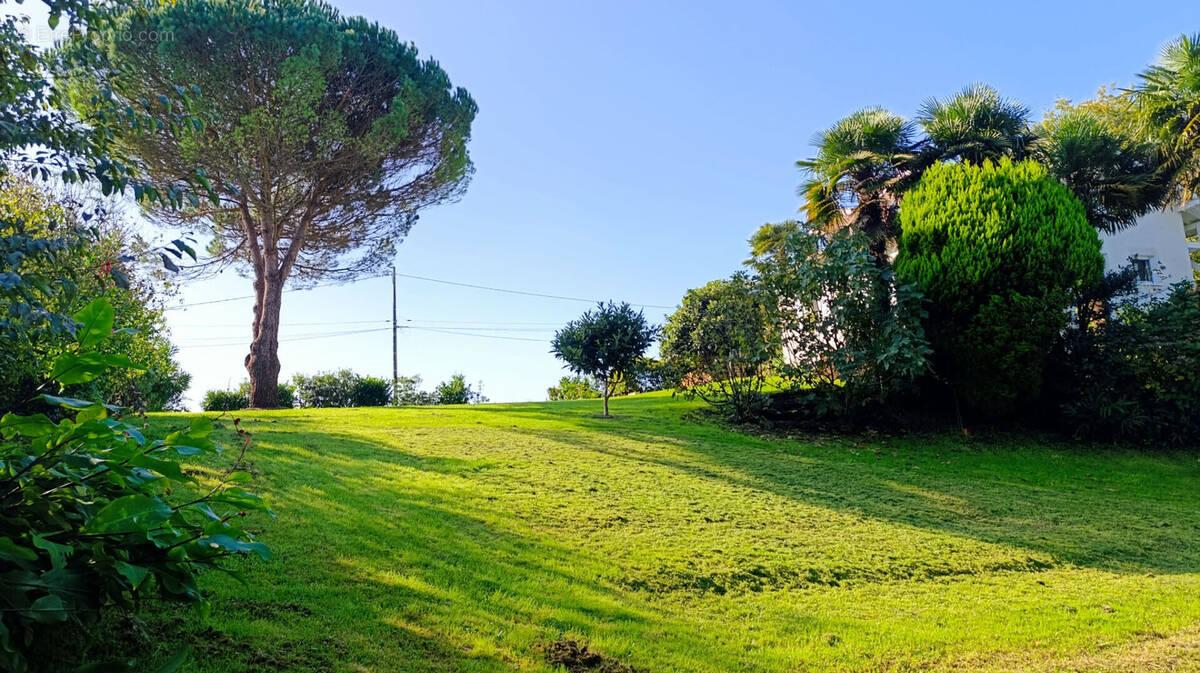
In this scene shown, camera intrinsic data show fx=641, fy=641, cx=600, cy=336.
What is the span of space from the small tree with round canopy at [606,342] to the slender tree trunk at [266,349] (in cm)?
928

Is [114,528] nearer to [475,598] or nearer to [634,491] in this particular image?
[475,598]

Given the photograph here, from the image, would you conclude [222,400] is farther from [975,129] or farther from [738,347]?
[975,129]

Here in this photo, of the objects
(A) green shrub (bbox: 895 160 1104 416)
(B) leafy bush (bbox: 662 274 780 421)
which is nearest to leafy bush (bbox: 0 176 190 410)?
(B) leafy bush (bbox: 662 274 780 421)

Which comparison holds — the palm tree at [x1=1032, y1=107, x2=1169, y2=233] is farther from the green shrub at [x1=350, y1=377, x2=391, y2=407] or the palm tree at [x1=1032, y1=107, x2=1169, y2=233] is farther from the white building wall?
the green shrub at [x1=350, y1=377, x2=391, y2=407]

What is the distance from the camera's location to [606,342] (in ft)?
49.5

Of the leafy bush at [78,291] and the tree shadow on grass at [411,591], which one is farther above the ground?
the leafy bush at [78,291]

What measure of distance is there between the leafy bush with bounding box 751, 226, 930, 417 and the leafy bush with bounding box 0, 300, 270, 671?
12.5 m

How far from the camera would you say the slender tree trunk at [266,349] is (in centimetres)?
1856

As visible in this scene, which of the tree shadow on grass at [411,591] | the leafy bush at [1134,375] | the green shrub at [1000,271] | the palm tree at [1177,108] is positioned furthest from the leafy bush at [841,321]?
the tree shadow on grass at [411,591]

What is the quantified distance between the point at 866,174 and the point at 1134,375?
721cm

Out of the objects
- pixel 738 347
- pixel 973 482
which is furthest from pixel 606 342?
pixel 973 482

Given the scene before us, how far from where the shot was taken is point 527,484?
8219 mm

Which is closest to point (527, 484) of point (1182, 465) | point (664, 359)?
point (664, 359)

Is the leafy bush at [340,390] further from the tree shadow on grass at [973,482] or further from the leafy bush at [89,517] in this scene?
the leafy bush at [89,517]
